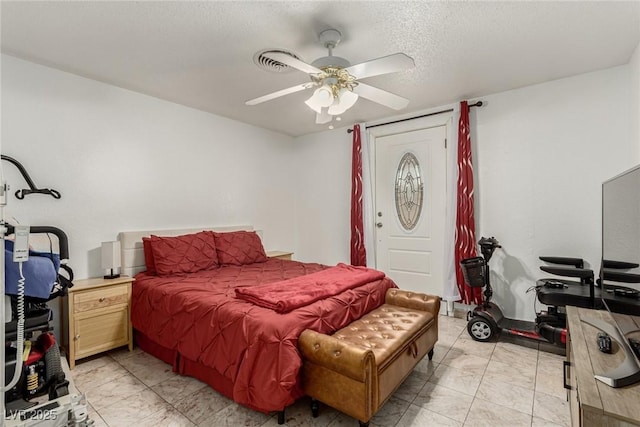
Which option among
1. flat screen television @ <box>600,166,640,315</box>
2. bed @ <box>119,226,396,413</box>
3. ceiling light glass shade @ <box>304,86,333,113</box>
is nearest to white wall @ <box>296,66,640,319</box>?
flat screen television @ <box>600,166,640,315</box>

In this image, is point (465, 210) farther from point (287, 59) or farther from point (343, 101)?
point (287, 59)

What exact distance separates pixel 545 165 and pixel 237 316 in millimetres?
3294

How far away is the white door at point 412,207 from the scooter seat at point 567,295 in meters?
1.30

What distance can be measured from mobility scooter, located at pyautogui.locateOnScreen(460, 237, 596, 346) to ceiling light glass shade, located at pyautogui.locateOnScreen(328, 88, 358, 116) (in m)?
1.95

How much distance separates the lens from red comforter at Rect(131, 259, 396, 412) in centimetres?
170

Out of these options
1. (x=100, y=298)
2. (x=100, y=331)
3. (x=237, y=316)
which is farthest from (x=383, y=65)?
(x=100, y=331)

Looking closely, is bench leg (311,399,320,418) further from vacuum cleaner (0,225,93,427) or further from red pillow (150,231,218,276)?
red pillow (150,231,218,276)

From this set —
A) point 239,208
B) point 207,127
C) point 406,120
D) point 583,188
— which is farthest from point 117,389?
point 583,188

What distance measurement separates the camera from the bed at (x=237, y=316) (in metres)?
1.72

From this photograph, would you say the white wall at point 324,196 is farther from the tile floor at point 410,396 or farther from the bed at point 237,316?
the tile floor at point 410,396

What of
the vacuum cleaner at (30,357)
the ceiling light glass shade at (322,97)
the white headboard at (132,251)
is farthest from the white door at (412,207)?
the vacuum cleaner at (30,357)

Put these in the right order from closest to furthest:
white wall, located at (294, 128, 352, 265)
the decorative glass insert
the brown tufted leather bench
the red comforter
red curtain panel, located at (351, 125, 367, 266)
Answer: the brown tufted leather bench < the red comforter < the decorative glass insert < red curtain panel, located at (351, 125, 367, 266) < white wall, located at (294, 128, 352, 265)

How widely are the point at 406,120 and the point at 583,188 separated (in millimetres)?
2025

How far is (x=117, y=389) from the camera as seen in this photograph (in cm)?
218
